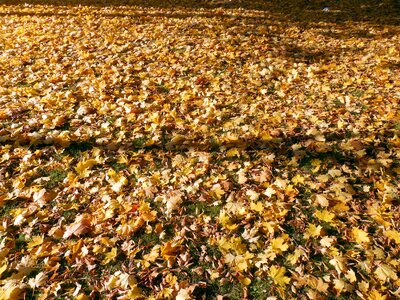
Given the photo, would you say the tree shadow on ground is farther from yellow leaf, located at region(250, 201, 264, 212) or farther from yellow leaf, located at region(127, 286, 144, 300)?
yellow leaf, located at region(127, 286, 144, 300)

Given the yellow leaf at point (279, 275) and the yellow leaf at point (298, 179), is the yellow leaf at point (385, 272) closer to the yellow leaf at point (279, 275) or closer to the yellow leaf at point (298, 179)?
the yellow leaf at point (279, 275)

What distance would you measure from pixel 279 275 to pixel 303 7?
30.7 feet

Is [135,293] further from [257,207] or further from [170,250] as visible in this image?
[257,207]

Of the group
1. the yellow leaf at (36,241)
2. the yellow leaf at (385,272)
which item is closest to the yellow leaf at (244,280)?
the yellow leaf at (385,272)

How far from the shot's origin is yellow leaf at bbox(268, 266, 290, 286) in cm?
245

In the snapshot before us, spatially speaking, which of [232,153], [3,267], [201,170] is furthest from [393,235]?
[3,267]

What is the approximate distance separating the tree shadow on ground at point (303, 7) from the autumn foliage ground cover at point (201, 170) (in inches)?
74.6

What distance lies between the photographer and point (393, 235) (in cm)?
270

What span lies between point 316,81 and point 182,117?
2.50m

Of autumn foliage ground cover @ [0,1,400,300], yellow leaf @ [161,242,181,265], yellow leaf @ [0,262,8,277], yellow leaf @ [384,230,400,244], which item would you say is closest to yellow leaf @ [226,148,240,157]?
autumn foliage ground cover @ [0,1,400,300]

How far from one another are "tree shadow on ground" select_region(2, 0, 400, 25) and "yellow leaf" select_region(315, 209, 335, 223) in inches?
274

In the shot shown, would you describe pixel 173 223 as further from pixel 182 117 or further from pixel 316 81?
pixel 316 81

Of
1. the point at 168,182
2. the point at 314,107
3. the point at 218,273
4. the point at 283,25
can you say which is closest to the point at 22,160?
the point at 168,182

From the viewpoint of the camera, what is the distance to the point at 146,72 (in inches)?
229
